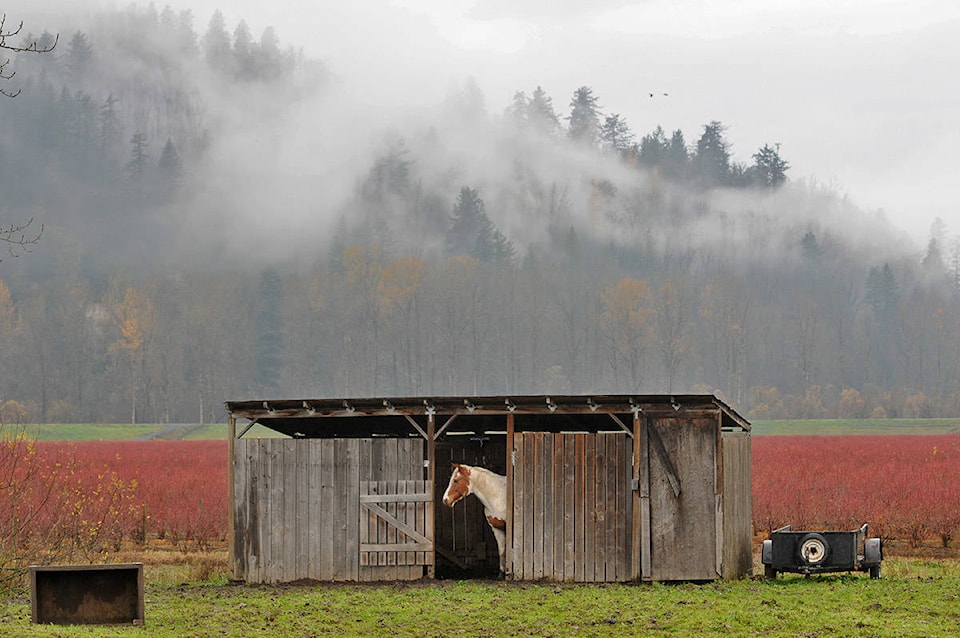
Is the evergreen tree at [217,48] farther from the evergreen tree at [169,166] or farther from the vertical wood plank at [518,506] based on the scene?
the vertical wood plank at [518,506]

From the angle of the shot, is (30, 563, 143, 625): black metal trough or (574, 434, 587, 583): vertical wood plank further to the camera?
(574, 434, 587, 583): vertical wood plank

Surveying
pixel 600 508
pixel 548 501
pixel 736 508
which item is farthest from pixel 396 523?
pixel 736 508

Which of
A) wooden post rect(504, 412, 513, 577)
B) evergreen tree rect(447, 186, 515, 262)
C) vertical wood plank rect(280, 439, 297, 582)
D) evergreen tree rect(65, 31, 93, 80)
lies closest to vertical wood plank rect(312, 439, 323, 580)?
vertical wood plank rect(280, 439, 297, 582)

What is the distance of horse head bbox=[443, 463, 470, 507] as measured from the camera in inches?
815

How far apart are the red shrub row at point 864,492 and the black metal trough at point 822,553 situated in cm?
814

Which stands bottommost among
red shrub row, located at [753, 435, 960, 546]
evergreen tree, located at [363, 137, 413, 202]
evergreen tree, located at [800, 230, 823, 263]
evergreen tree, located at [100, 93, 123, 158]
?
red shrub row, located at [753, 435, 960, 546]

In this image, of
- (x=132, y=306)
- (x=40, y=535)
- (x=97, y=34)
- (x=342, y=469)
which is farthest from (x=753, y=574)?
(x=97, y=34)

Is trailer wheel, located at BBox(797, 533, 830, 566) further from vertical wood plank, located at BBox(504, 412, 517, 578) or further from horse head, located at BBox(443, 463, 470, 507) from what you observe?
horse head, located at BBox(443, 463, 470, 507)

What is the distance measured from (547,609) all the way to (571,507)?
3.41 metres

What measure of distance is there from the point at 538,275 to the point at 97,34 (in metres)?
89.0

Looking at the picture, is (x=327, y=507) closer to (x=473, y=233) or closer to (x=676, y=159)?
(x=473, y=233)

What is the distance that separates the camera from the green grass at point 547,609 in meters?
15.4

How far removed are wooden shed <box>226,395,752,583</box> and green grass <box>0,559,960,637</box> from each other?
556mm

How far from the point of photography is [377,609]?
56.2ft
